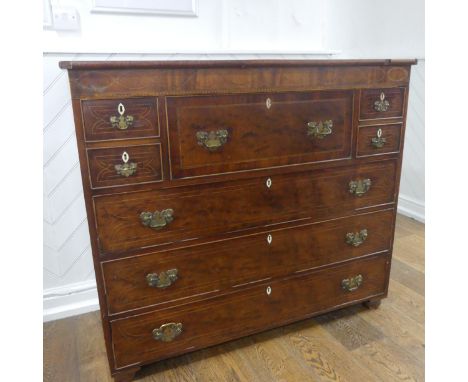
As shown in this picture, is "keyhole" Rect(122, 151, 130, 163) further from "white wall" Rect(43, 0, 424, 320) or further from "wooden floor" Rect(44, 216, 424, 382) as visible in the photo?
"wooden floor" Rect(44, 216, 424, 382)

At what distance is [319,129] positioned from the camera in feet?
4.53

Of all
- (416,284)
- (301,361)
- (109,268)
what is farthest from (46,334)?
(416,284)

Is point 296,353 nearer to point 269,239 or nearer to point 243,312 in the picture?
point 243,312

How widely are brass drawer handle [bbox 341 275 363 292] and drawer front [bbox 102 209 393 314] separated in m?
0.11

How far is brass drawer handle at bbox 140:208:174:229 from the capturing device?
47.7 inches

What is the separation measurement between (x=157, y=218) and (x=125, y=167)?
0.20m

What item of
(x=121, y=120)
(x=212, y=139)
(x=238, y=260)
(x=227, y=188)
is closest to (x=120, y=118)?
(x=121, y=120)

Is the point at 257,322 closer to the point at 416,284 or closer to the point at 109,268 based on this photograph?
the point at 109,268

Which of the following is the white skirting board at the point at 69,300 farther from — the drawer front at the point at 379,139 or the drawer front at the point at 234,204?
the drawer front at the point at 379,139

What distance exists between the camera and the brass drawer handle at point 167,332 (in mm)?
1337

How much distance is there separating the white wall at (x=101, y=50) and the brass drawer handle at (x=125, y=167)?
649mm

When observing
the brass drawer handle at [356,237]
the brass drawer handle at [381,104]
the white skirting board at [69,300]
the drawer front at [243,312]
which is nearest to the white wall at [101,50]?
the white skirting board at [69,300]
